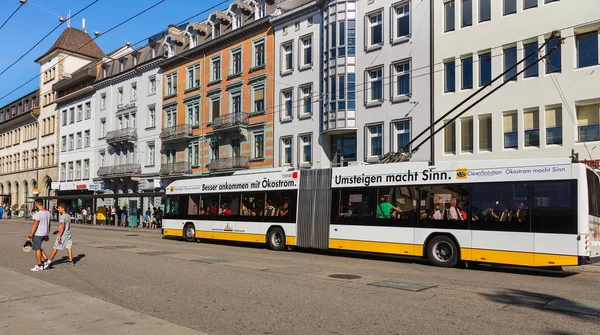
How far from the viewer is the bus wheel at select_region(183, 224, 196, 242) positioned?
2398cm

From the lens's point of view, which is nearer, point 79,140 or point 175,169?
point 175,169

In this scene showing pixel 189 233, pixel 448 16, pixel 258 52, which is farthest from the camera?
pixel 258 52

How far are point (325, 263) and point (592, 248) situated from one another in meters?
6.74

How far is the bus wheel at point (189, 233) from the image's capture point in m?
24.0

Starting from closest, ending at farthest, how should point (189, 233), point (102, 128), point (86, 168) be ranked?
point (189, 233), point (102, 128), point (86, 168)

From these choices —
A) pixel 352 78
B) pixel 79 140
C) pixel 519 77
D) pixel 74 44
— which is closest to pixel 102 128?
pixel 79 140

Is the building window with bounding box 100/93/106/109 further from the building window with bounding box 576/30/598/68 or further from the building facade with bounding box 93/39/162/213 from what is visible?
the building window with bounding box 576/30/598/68

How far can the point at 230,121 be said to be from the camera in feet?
124

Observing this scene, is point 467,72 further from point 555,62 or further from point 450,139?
point 555,62

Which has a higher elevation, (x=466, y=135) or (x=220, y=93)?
(x=220, y=93)

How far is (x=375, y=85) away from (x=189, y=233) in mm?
12968

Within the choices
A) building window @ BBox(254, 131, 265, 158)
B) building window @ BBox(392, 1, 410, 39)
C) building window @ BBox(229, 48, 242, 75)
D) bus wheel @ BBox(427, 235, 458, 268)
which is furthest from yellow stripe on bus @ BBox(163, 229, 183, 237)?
building window @ BBox(229, 48, 242, 75)

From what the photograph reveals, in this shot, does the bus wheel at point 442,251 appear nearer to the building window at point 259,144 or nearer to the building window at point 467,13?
the building window at point 467,13

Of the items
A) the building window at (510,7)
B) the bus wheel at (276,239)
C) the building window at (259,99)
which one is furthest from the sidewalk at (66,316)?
the building window at (259,99)
